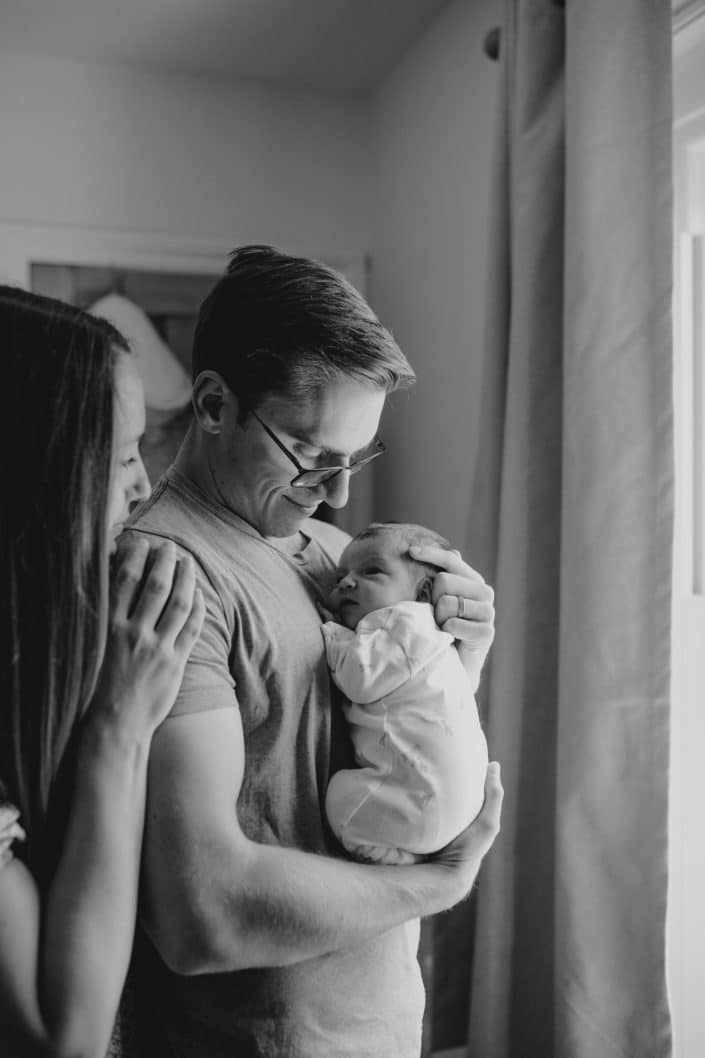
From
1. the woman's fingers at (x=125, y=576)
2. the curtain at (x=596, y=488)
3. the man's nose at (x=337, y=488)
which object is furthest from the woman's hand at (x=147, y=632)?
the curtain at (x=596, y=488)

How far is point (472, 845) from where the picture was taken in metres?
1.19

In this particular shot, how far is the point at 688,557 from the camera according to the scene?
190cm

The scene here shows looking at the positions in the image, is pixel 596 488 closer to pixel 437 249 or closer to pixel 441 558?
pixel 441 558

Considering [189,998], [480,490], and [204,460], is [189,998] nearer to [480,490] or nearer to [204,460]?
[204,460]

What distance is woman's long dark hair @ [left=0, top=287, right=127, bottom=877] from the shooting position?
0.91m

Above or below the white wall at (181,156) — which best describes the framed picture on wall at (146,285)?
below

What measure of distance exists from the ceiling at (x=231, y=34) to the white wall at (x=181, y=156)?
75 millimetres

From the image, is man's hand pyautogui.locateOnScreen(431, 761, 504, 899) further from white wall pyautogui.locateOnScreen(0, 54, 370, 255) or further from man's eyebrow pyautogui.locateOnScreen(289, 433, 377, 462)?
white wall pyautogui.locateOnScreen(0, 54, 370, 255)

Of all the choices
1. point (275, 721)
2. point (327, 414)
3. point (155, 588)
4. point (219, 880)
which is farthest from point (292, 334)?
point (219, 880)

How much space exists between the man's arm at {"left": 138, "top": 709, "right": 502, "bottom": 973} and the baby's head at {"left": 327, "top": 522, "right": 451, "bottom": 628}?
0.96 feet

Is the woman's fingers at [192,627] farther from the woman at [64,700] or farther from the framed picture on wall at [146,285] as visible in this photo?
the framed picture on wall at [146,285]

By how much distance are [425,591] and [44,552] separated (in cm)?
57

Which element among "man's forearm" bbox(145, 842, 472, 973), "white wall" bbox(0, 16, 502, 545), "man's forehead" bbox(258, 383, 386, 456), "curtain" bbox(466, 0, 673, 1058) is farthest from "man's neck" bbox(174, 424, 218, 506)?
"white wall" bbox(0, 16, 502, 545)

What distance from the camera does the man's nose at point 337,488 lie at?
121 centimetres
